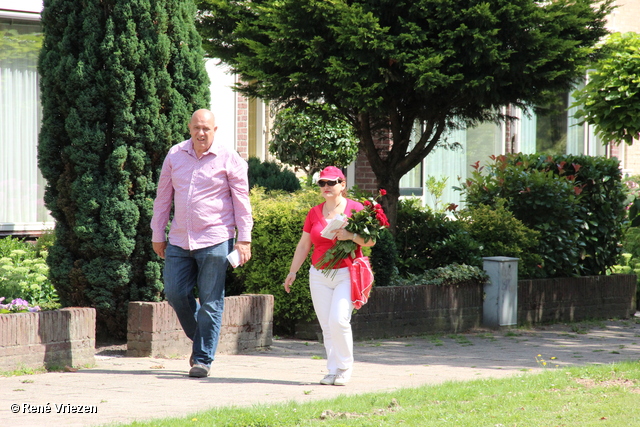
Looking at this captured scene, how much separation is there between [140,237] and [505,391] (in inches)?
137

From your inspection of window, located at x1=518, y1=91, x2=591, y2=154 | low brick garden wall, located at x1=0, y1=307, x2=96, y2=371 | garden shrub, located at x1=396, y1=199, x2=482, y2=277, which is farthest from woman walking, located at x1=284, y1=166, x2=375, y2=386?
window, located at x1=518, y1=91, x2=591, y2=154

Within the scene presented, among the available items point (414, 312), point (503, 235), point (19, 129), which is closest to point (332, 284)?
point (414, 312)

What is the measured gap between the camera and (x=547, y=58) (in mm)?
9648

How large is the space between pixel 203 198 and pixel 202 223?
0.19m

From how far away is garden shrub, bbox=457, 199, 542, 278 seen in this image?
35.6 ft

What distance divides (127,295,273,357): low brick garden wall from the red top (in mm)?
1527

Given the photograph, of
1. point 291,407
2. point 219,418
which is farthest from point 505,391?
point 219,418

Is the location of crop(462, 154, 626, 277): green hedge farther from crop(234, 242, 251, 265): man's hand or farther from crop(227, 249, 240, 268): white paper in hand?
crop(227, 249, 240, 268): white paper in hand

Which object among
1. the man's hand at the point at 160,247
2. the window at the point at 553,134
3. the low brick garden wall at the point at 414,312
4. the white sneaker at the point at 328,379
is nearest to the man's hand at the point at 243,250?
the man's hand at the point at 160,247

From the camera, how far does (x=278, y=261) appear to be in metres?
8.59

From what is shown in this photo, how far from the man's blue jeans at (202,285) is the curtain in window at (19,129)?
492cm

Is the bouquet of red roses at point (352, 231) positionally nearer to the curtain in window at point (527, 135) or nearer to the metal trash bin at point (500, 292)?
the metal trash bin at point (500, 292)

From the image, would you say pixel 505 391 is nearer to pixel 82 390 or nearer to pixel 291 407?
pixel 291 407

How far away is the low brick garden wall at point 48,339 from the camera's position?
6.31 m
